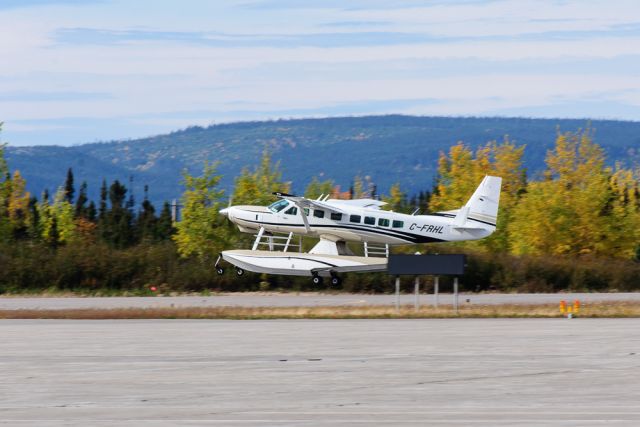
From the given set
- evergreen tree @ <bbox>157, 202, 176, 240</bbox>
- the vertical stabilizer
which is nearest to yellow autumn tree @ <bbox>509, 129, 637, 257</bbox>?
the vertical stabilizer

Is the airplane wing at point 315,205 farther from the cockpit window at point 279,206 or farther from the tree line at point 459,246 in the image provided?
the tree line at point 459,246

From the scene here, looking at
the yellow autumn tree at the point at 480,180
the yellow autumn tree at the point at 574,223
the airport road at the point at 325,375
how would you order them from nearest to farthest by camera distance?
the airport road at the point at 325,375, the yellow autumn tree at the point at 574,223, the yellow autumn tree at the point at 480,180

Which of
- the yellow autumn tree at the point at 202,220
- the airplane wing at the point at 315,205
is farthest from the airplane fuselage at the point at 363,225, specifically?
the yellow autumn tree at the point at 202,220

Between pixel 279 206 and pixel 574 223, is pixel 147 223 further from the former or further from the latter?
pixel 279 206

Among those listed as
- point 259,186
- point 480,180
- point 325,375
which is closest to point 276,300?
point 325,375

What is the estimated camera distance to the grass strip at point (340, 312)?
28125 mm

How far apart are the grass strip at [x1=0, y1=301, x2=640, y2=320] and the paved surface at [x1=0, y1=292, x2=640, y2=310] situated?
82.6 inches

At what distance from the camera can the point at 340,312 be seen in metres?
29.8

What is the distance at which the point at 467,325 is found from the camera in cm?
2495

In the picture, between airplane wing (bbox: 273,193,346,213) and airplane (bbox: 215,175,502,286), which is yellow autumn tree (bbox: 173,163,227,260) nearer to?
airplane (bbox: 215,175,502,286)

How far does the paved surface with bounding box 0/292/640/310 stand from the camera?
3397 centimetres

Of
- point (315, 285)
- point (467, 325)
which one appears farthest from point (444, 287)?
point (467, 325)

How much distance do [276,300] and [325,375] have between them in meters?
19.5

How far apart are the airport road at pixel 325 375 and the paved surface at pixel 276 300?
882 centimetres
